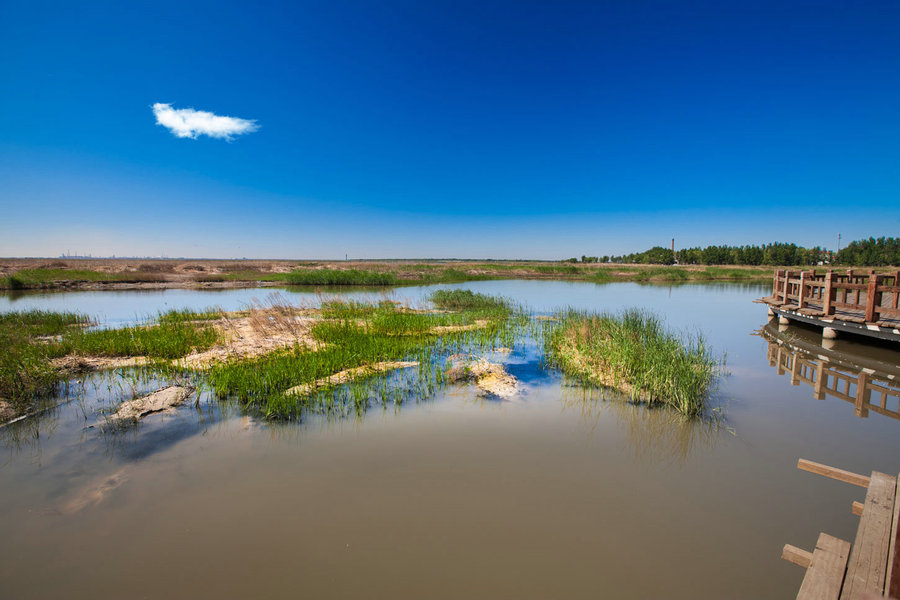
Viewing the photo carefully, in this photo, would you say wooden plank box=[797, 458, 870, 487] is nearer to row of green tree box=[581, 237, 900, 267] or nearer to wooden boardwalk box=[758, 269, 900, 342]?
wooden boardwalk box=[758, 269, 900, 342]

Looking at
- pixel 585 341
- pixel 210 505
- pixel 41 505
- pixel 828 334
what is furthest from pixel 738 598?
pixel 828 334

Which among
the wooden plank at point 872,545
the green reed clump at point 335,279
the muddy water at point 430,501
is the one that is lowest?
the muddy water at point 430,501

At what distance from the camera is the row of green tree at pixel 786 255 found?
72875mm

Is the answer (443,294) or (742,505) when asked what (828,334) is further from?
(443,294)

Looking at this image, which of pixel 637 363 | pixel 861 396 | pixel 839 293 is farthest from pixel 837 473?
pixel 839 293

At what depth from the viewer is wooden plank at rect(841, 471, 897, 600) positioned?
94.4 inches

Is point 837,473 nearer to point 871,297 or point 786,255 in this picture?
point 871,297

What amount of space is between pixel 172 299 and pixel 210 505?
82.1 feet

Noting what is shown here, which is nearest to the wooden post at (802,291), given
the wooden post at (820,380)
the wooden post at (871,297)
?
the wooden post at (871,297)

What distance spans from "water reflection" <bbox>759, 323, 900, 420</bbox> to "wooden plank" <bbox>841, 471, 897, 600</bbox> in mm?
4955

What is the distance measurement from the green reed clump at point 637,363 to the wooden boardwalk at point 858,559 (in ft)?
11.0

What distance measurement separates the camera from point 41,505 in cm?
403

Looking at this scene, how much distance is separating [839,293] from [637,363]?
17558mm

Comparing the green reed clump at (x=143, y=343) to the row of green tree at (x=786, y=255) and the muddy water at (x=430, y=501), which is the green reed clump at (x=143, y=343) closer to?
the muddy water at (x=430, y=501)
